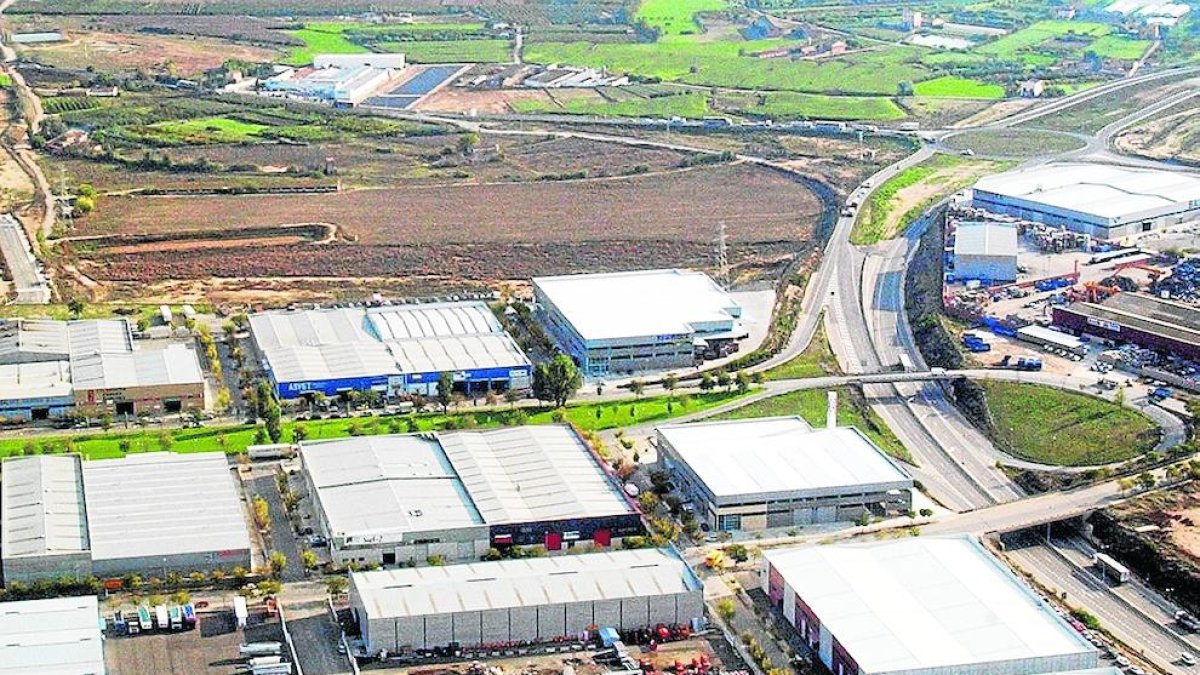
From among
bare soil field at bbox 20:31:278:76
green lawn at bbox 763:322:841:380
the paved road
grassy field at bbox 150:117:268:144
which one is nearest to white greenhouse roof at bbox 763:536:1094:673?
the paved road

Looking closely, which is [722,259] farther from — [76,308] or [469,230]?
[76,308]

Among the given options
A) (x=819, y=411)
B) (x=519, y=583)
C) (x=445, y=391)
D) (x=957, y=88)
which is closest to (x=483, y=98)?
(x=957, y=88)

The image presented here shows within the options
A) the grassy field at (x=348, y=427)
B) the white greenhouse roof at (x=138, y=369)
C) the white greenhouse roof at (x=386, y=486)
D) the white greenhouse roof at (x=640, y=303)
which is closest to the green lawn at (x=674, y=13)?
the white greenhouse roof at (x=640, y=303)

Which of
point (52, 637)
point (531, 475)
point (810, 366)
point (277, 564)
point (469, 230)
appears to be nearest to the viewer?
point (52, 637)

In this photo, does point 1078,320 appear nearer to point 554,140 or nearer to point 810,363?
point 810,363

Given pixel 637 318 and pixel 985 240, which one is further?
pixel 985 240

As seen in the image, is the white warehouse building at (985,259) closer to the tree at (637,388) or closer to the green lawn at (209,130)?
the tree at (637,388)

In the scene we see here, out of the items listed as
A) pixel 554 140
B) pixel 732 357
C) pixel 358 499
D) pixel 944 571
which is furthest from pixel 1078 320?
pixel 554 140
